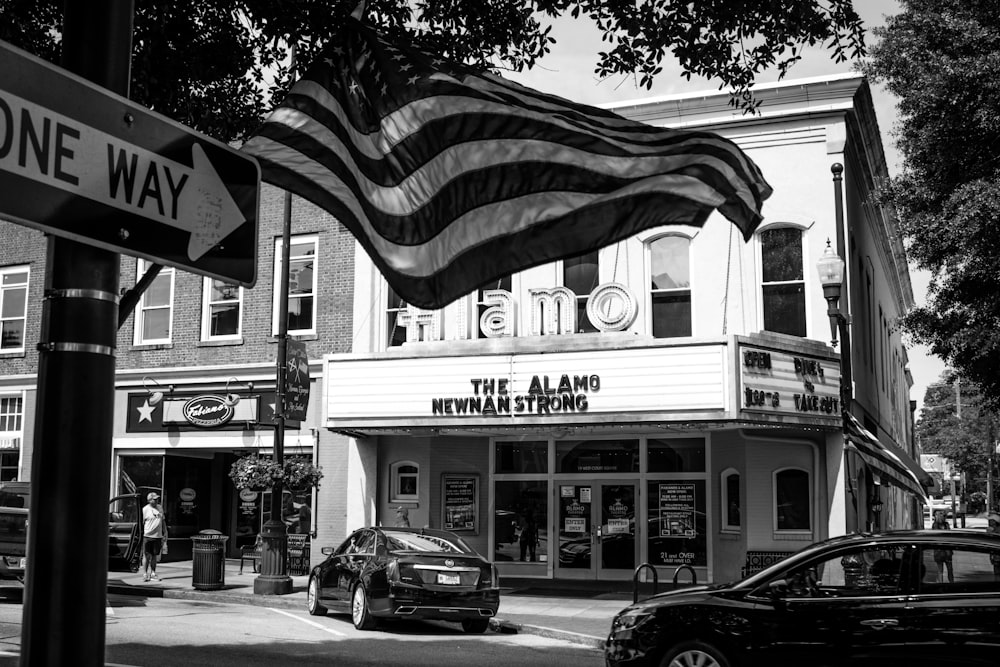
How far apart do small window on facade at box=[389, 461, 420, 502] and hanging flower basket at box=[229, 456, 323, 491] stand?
11.2 feet

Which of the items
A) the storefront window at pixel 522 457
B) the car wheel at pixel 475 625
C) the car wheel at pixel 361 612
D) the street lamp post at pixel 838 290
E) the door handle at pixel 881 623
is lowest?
the car wheel at pixel 475 625

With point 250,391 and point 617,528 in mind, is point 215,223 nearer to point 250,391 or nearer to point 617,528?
point 617,528

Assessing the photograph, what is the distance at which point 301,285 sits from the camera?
24.6 meters

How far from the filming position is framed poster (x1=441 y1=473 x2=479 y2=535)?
2366 cm

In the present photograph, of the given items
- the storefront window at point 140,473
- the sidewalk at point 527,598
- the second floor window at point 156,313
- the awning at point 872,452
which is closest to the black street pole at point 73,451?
the sidewalk at point 527,598

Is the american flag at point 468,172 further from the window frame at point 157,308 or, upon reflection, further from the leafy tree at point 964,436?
the leafy tree at point 964,436

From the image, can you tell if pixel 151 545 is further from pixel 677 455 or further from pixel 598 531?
pixel 677 455

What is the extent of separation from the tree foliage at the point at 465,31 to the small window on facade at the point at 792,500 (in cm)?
1388

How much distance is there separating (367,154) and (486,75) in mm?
718

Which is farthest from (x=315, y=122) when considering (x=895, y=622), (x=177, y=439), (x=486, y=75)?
(x=177, y=439)

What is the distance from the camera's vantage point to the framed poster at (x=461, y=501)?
23656mm

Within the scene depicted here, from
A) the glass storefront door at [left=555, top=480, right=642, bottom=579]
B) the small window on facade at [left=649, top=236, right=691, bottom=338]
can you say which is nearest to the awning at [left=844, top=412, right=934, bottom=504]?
the small window on facade at [left=649, top=236, right=691, bottom=338]

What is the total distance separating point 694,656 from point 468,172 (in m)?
5.92

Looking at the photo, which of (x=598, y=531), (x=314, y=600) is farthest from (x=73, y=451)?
(x=598, y=531)
